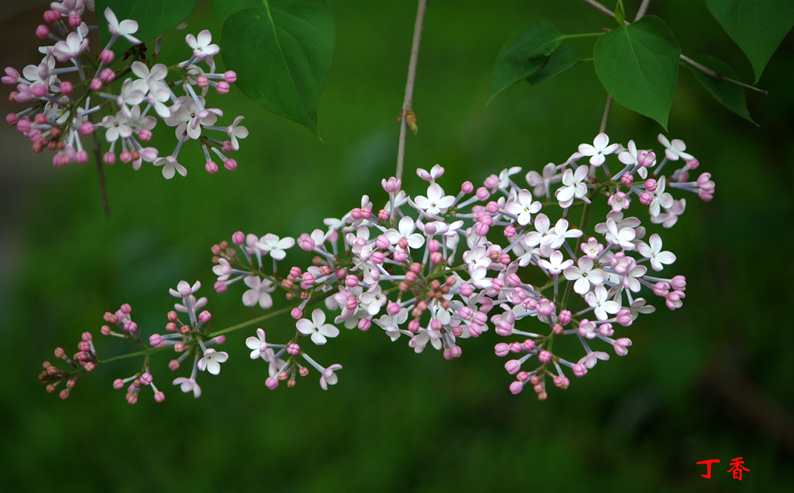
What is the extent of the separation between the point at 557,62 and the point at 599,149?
0.20 metres

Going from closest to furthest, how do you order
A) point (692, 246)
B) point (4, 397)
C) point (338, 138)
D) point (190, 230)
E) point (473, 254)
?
point (473, 254)
point (4, 397)
point (692, 246)
point (190, 230)
point (338, 138)

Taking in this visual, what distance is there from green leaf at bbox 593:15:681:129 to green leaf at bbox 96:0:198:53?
1.74ft

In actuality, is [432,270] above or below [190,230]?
above

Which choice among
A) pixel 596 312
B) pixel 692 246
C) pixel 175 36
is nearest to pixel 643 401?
pixel 692 246

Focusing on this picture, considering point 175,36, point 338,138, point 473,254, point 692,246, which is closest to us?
point 473,254

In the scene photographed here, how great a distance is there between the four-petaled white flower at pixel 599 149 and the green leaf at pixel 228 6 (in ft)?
1.56

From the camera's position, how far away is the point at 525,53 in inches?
40.4

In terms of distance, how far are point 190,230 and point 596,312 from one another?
10.5 ft

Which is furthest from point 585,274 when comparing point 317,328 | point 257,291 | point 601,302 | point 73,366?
point 73,366

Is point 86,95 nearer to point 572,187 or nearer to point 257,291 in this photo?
point 257,291

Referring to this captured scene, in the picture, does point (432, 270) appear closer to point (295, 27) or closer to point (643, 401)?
point (295, 27)

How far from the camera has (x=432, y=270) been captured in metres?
0.89

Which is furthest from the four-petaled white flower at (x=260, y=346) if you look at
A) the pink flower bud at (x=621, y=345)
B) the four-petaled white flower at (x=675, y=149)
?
the four-petaled white flower at (x=675, y=149)

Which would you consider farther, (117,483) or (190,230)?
(190,230)
